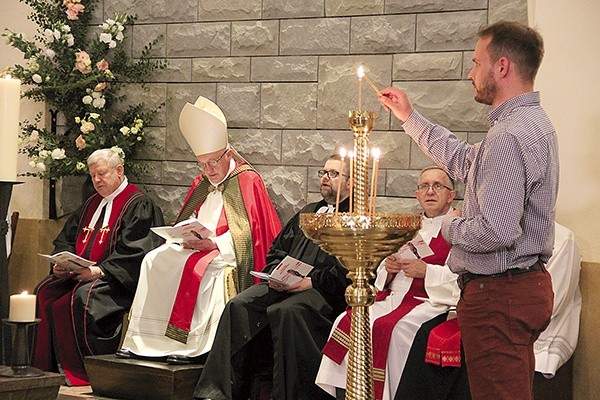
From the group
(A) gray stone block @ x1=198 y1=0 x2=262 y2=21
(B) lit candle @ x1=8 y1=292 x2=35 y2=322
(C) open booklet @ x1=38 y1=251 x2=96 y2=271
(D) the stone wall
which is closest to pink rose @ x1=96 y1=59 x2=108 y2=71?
(D) the stone wall

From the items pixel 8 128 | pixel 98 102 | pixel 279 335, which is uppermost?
pixel 98 102

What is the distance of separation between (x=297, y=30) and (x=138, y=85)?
1.29 metres

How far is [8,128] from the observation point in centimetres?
257

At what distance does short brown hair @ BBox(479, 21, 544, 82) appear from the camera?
3.28m

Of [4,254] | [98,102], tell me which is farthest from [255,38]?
[4,254]

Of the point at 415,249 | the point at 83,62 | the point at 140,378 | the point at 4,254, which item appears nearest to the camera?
the point at 4,254

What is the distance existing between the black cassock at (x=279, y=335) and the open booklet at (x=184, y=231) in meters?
0.46

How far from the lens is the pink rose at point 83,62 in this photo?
679 cm

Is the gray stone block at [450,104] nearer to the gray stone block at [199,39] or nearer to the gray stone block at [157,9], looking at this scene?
the gray stone block at [199,39]

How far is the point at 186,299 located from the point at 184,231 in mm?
393

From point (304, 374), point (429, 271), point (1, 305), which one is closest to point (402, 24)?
point (429, 271)

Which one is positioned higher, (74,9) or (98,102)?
(74,9)

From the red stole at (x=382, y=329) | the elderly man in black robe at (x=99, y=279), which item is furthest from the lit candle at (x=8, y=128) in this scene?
the elderly man in black robe at (x=99, y=279)

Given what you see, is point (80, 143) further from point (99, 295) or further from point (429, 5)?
point (429, 5)
